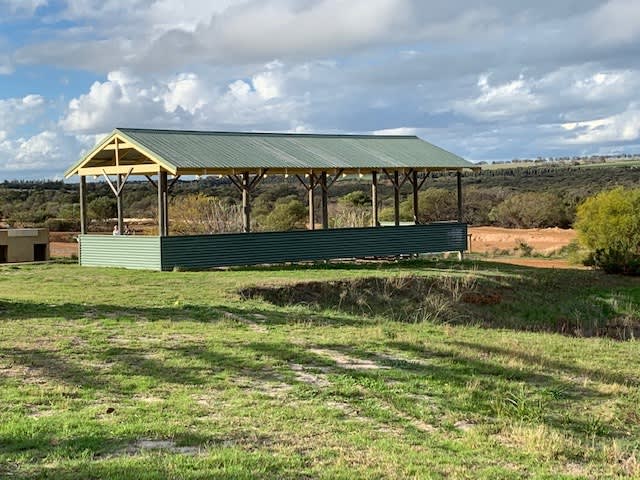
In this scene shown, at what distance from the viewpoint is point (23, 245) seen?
2477 centimetres

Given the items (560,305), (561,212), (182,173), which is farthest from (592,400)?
(561,212)

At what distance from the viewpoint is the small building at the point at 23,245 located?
24469 millimetres

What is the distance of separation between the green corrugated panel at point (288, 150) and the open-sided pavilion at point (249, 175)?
0.03 metres

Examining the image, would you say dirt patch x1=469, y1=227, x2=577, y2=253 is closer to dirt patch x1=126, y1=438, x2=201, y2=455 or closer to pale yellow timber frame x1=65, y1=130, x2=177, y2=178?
pale yellow timber frame x1=65, y1=130, x2=177, y2=178

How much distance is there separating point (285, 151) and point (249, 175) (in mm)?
1940

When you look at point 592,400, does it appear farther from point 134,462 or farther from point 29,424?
point 29,424

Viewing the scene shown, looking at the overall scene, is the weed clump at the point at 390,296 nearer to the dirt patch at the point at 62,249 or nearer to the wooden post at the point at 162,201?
the wooden post at the point at 162,201

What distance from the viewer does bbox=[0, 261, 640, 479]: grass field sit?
6000mm

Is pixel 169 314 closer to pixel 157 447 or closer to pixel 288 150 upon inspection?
pixel 157 447

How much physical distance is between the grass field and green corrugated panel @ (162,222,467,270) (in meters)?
4.66

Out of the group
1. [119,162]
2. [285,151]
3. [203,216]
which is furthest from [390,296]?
[203,216]

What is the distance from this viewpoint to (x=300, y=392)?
8.20 metres

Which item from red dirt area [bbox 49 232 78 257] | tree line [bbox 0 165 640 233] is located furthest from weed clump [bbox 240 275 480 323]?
red dirt area [bbox 49 232 78 257]

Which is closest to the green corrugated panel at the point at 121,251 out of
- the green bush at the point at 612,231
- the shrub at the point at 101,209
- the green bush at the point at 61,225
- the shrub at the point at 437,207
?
the green bush at the point at 612,231
